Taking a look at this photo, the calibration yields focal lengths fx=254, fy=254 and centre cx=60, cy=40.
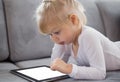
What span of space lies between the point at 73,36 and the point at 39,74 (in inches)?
9.5

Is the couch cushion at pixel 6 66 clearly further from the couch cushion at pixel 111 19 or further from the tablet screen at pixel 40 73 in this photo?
the couch cushion at pixel 111 19

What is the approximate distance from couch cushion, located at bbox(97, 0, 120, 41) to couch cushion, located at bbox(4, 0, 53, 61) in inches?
18.9

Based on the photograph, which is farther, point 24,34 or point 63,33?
point 24,34

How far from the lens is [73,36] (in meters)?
1.17

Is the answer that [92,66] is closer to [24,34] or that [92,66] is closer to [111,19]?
[24,34]

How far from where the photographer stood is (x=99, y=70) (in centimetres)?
110

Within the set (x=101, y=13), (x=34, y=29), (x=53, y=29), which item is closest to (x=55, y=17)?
(x=53, y=29)

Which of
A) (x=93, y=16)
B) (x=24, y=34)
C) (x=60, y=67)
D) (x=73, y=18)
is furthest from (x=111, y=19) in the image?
(x=60, y=67)

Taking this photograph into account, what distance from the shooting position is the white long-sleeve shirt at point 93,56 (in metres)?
1.10

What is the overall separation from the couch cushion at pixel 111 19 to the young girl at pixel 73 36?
0.65 m

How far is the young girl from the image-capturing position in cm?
109

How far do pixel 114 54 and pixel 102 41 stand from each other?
0.09m

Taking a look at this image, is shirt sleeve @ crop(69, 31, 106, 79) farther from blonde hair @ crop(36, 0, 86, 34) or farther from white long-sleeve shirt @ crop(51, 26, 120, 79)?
blonde hair @ crop(36, 0, 86, 34)

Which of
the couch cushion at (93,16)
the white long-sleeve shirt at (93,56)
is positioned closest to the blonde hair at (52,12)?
the white long-sleeve shirt at (93,56)
